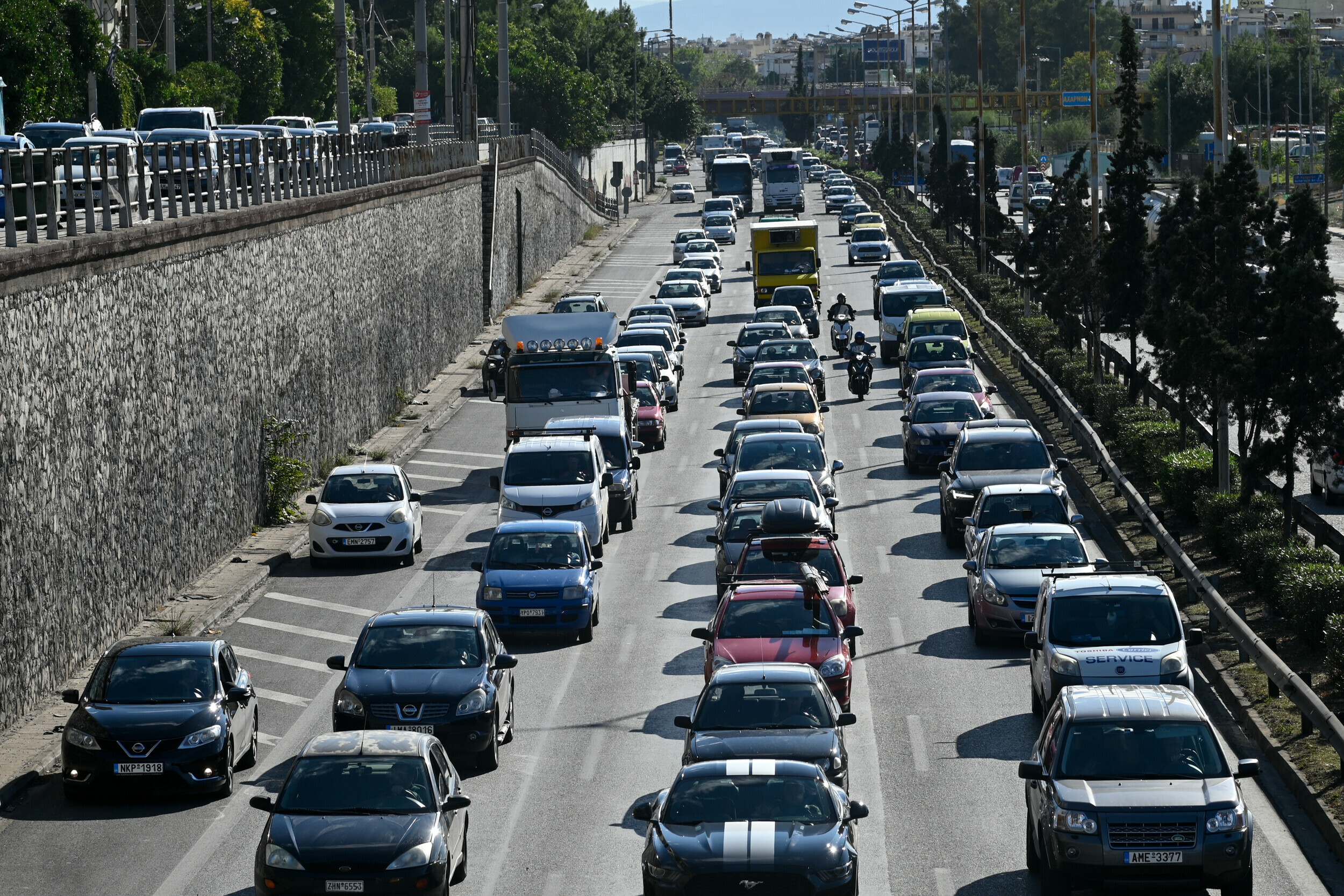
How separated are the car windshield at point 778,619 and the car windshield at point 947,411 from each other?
55.9ft

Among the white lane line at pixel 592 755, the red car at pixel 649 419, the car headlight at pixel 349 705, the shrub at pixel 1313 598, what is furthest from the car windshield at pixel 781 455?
the car headlight at pixel 349 705

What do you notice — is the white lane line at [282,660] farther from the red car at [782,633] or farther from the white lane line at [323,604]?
the red car at [782,633]

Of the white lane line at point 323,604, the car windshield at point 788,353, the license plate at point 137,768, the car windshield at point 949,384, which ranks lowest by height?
the white lane line at point 323,604

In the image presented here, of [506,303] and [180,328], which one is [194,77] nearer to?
[506,303]

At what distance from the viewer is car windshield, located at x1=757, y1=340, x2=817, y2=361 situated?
48.4 meters

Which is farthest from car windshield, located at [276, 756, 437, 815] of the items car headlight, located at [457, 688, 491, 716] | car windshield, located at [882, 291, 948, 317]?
car windshield, located at [882, 291, 948, 317]

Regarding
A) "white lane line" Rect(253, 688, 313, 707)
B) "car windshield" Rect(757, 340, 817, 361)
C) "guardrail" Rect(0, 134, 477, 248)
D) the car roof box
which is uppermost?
"guardrail" Rect(0, 134, 477, 248)

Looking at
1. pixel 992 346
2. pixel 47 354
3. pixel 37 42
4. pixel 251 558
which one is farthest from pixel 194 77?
pixel 47 354

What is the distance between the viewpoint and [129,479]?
26.9 metres

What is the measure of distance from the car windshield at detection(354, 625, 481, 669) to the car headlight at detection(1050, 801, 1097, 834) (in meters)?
7.34

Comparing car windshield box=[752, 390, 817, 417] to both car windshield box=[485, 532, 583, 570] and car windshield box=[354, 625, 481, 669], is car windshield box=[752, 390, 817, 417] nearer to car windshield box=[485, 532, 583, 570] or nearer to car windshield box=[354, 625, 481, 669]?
car windshield box=[485, 532, 583, 570]

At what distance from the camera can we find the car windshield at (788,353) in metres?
48.4

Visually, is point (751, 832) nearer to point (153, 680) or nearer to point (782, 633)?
point (782, 633)

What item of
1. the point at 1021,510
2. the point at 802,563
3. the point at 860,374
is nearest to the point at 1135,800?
the point at 802,563
